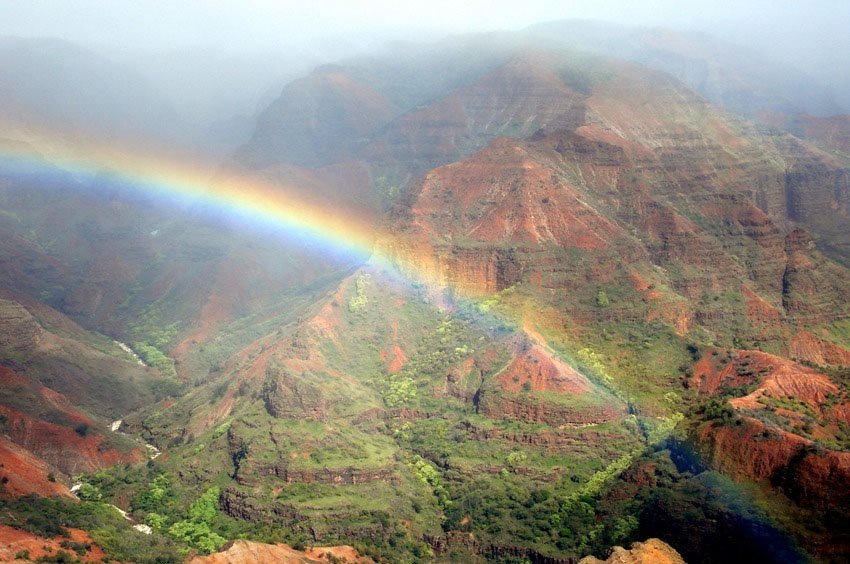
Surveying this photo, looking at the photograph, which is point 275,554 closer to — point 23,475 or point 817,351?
point 23,475

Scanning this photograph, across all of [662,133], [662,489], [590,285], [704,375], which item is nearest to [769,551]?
[662,489]

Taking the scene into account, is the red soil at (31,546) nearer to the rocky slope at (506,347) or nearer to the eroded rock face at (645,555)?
the rocky slope at (506,347)

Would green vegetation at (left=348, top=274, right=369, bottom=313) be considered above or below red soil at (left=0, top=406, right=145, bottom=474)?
above

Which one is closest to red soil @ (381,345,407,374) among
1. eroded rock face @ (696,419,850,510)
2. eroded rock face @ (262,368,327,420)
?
eroded rock face @ (262,368,327,420)

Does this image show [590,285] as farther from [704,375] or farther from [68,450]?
[68,450]

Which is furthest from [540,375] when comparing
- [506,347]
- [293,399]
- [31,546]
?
[31,546]

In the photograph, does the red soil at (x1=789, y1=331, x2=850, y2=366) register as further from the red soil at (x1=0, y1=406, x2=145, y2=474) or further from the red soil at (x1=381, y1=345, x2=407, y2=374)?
the red soil at (x1=0, y1=406, x2=145, y2=474)

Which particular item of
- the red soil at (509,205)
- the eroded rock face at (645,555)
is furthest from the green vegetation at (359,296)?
the eroded rock face at (645,555)
